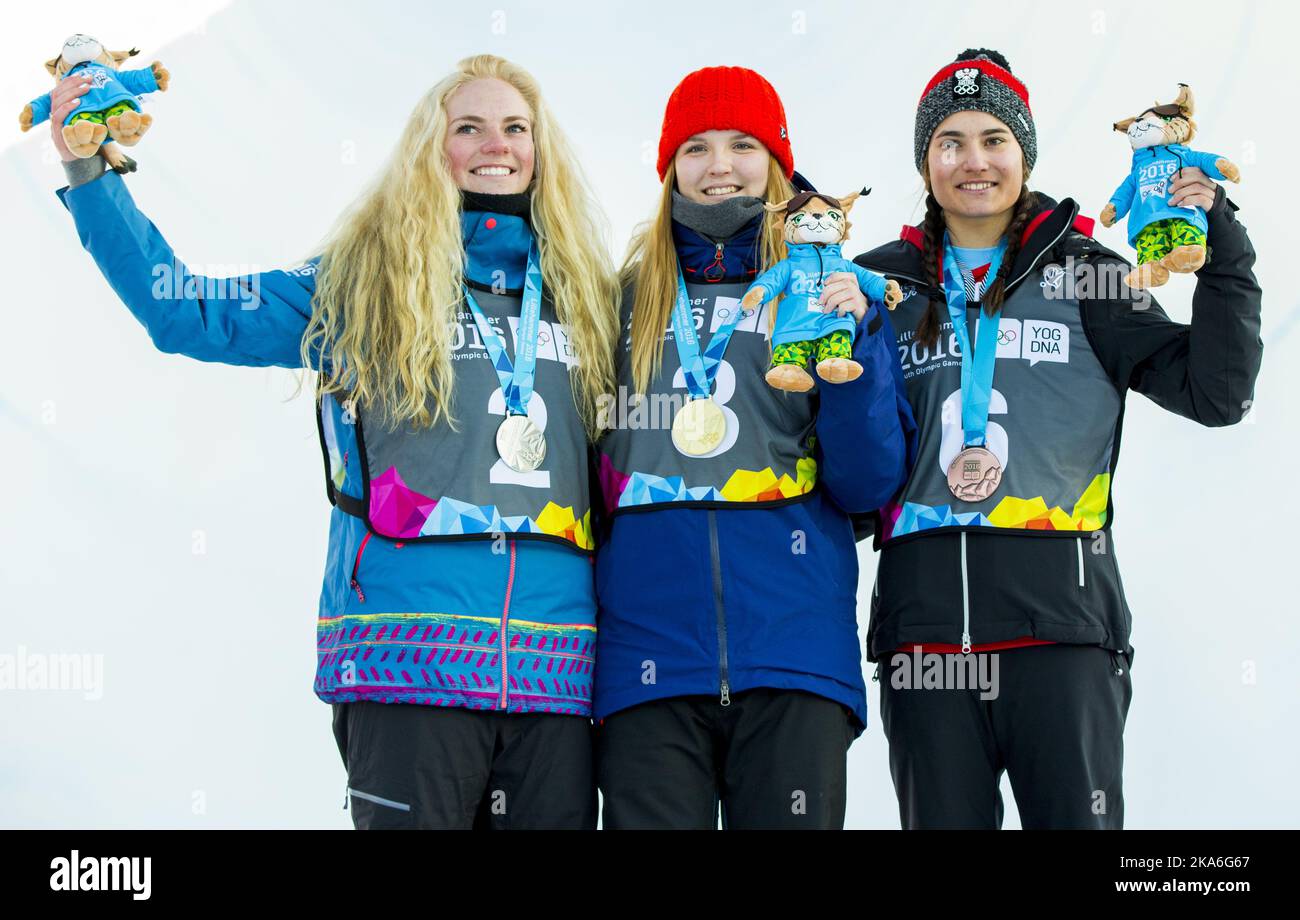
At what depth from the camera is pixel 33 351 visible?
5.21m

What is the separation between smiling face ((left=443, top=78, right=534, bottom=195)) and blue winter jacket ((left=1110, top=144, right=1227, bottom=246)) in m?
1.16

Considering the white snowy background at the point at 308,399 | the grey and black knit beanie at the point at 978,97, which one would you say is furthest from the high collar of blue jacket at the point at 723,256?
the white snowy background at the point at 308,399

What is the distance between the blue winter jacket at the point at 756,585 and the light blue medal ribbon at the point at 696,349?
22cm

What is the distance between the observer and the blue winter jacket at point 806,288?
2594 millimetres

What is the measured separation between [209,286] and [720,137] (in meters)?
1.04

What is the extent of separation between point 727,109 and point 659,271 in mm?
364

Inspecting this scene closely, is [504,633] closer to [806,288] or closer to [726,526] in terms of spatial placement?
[726,526]

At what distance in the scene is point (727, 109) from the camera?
293 centimetres

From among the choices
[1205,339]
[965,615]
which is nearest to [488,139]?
[965,615]

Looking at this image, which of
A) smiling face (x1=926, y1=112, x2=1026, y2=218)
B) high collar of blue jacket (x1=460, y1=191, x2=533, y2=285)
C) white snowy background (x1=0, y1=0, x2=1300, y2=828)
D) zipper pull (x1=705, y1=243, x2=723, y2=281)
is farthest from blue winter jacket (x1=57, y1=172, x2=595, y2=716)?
white snowy background (x1=0, y1=0, x2=1300, y2=828)

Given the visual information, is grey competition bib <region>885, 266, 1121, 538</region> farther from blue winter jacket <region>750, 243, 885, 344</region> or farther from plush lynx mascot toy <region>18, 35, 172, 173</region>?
plush lynx mascot toy <region>18, 35, 172, 173</region>

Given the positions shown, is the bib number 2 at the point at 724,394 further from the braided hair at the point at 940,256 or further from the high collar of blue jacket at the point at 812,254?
the braided hair at the point at 940,256

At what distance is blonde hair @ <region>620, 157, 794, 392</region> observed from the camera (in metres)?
2.80

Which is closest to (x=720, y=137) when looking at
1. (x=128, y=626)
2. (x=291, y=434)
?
(x=291, y=434)
